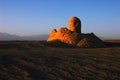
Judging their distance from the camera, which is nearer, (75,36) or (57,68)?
(57,68)

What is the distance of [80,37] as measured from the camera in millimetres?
24422

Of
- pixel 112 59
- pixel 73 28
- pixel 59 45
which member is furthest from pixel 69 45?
pixel 112 59

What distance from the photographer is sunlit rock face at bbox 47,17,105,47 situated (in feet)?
77.8

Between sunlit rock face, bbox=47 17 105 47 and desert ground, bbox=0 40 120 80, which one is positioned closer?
desert ground, bbox=0 40 120 80

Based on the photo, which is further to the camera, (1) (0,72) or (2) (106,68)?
(2) (106,68)

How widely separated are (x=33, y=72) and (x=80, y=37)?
12911 millimetres

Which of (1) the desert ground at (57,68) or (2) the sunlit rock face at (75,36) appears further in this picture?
(2) the sunlit rock face at (75,36)

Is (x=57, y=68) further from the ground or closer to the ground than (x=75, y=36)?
closer to the ground

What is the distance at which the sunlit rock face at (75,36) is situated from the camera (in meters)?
23.7

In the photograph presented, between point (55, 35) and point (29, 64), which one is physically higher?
point (55, 35)

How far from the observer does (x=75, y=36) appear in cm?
2442

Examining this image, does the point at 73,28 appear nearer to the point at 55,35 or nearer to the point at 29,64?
the point at 55,35

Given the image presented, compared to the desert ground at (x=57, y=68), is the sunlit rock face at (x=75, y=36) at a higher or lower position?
higher

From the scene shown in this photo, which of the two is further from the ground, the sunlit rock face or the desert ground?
the sunlit rock face
